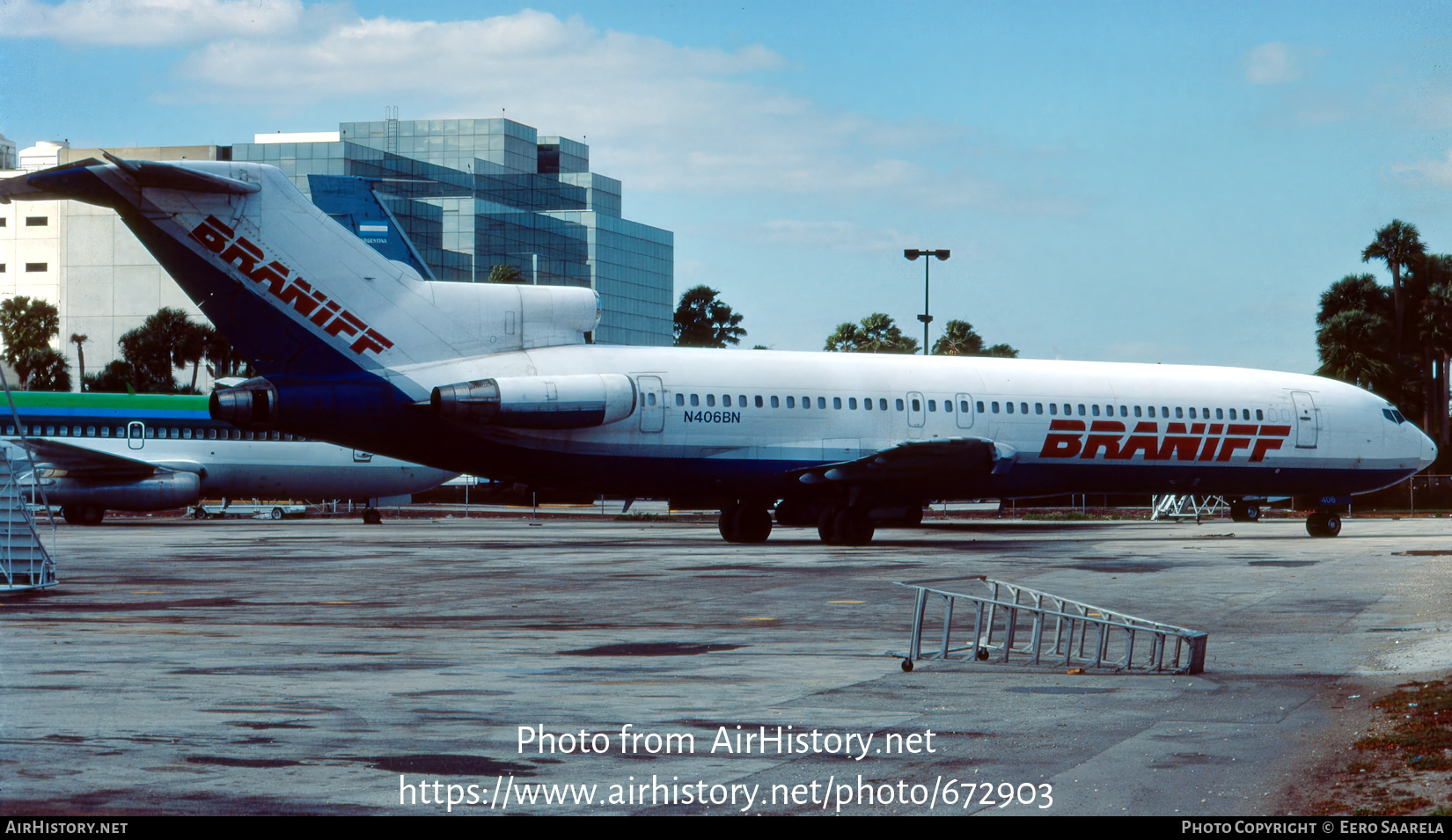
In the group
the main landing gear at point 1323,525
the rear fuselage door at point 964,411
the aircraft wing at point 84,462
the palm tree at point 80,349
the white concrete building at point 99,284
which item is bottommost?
the main landing gear at point 1323,525

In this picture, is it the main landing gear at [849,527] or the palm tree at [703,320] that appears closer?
the main landing gear at [849,527]

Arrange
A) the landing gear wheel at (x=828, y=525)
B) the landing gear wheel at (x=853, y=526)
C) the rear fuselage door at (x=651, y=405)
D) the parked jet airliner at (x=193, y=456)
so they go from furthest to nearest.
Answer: the parked jet airliner at (x=193, y=456) → the landing gear wheel at (x=828, y=525) → the landing gear wheel at (x=853, y=526) → the rear fuselage door at (x=651, y=405)

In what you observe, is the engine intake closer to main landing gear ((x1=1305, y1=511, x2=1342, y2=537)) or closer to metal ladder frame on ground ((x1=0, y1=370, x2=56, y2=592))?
metal ladder frame on ground ((x1=0, y1=370, x2=56, y2=592))

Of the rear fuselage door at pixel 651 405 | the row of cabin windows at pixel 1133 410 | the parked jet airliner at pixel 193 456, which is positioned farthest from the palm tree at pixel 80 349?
the row of cabin windows at pixel 1133 410

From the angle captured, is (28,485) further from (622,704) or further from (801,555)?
(622,704)

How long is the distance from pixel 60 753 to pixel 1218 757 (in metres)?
6.30

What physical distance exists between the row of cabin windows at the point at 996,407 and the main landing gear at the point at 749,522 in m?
2.94

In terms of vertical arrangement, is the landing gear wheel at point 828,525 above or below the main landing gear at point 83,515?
above

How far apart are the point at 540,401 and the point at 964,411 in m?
10.5

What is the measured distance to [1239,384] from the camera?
3553 centimetres

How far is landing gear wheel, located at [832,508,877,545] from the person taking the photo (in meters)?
30.8

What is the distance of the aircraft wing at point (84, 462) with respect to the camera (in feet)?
139

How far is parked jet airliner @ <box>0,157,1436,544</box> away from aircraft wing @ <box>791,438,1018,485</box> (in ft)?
0.15

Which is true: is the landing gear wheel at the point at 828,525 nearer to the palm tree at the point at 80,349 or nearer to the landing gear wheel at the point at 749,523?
the landing gear wheel at the point at 749,523
